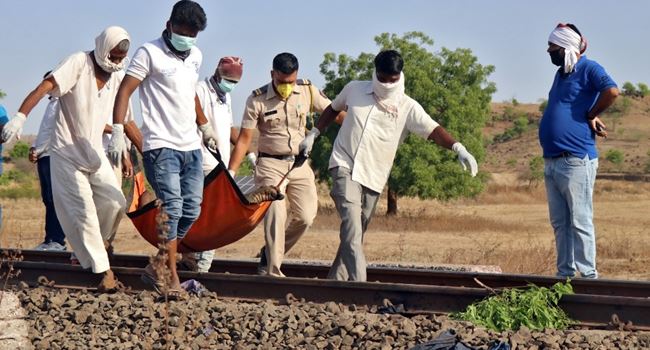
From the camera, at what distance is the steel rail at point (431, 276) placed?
923 cm

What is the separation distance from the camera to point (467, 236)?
82.4ft

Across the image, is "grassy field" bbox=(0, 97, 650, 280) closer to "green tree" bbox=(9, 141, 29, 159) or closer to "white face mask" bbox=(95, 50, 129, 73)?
"green tree" bbox=(9, 141, 29, 159)

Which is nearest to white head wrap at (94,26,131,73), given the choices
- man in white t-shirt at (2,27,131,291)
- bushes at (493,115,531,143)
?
man in white t-shirt at (2,27,131,291)

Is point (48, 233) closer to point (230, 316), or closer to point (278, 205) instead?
point (278, 205)

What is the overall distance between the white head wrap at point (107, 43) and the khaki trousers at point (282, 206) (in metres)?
1.80

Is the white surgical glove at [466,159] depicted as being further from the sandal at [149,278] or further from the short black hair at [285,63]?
the sandal at [149,278]

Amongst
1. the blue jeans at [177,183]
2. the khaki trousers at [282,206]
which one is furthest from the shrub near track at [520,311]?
the khaki trousers at [282,206]

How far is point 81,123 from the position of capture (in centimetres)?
958

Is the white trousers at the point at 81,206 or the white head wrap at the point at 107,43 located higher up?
the white head wrap at the point at 107,43

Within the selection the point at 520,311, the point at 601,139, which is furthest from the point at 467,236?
the point at 601,139

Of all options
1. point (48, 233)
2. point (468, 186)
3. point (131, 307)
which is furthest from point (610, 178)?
point (131, 307)

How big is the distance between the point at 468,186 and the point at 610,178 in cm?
2923

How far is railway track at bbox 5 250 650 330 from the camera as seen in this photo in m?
8.02

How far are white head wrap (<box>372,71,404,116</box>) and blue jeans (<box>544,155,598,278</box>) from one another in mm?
1486
